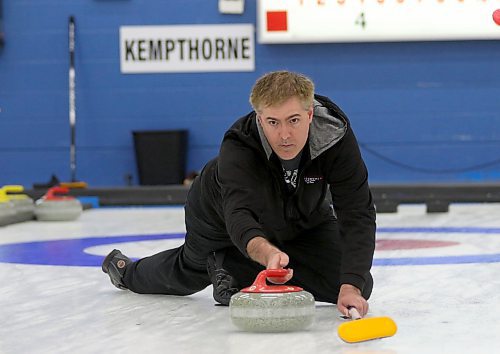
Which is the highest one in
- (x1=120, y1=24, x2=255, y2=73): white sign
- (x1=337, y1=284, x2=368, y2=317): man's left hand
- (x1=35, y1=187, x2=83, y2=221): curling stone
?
(x1=120, y1=24, x2=255, y2=73): white sign

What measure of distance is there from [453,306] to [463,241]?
74.8 inches

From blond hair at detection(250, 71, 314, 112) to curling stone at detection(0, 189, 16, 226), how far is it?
3649 millimetres

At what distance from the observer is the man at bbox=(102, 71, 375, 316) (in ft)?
7.32

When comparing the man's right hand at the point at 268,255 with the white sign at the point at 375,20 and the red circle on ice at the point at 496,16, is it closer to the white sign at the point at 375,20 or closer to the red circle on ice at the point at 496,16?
the white sign at the point at 375,20

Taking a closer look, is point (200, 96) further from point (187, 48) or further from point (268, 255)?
point (268, 255)

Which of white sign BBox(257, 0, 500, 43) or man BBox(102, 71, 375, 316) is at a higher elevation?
white sign BBox(257, 0, 500, 43)

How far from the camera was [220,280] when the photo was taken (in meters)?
2.60

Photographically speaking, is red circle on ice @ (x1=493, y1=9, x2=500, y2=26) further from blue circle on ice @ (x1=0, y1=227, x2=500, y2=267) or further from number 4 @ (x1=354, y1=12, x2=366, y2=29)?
blue circle on ice @ (x1=0, y1=227, x2=500, y2=267)

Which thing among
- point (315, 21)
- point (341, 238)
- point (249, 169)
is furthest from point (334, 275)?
point (315, 21)

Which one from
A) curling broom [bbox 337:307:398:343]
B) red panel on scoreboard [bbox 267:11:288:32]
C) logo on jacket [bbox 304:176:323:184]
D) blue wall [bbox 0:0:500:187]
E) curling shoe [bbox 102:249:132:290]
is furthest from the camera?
blue wall [bbox 0:0:500:187]

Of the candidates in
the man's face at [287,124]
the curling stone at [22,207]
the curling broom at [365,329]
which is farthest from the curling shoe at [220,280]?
the curling stone at [22,207]

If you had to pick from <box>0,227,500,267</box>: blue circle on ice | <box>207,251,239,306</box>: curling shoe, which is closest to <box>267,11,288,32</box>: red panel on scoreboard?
<box>0,227,500,267</box>: blue circle on ice

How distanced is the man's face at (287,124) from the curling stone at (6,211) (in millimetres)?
3630

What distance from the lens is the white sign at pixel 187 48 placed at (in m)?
8.36
